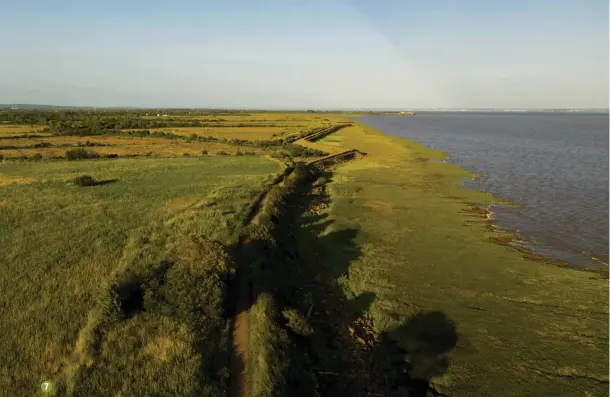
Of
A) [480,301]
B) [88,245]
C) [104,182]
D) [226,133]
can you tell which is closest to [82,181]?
[104,182]

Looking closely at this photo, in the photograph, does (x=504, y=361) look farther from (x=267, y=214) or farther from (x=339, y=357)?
(x=267, y=214)

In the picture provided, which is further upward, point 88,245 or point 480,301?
point 88,245

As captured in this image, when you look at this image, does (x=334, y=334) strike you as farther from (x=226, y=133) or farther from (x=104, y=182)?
(x=226, y=133)

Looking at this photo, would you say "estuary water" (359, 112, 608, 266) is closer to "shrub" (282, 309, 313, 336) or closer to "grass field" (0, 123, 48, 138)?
"shrub" (282, 309, 313, 336)

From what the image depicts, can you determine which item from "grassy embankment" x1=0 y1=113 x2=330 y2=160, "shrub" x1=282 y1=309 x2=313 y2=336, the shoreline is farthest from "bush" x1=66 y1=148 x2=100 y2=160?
the shoreline

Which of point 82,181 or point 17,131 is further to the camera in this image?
point 17,131

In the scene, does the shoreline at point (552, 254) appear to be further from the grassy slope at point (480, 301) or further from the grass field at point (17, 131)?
the grass field at point (17, 131)
